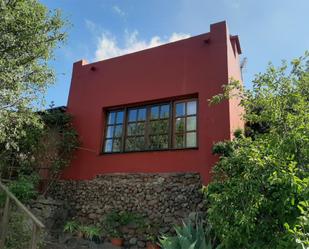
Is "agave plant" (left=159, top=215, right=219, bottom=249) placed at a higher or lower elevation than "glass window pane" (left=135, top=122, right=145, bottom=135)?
lower

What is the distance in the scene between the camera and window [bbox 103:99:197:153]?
27.8ft

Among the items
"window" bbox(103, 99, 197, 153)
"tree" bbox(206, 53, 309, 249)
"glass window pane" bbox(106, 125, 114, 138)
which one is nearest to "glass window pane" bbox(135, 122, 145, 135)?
"window" bbox(103, 99, 197, 153)

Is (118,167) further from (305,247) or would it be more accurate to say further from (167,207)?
(305,247)

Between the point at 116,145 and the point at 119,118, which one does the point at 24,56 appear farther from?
the point at 116,145

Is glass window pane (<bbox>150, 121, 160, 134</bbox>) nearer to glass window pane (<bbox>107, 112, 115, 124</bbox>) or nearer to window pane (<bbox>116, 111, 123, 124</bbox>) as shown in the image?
window pane (<bbox>116, 111, 123, 124</bbox>)

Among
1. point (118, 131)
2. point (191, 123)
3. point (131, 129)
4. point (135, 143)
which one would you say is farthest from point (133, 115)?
point (191, 123)

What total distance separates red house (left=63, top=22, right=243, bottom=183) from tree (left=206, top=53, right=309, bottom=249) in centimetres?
269

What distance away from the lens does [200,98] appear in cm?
834

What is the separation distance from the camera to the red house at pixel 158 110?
26.5ft

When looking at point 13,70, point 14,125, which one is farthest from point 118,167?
point 13,70

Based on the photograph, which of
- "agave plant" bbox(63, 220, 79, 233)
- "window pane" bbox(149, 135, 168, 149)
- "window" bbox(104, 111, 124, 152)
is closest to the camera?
"agave plant" bbox(63, 220, 79, 233)

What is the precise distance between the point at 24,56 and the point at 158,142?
4164 millimetres

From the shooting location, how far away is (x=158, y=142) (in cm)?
876

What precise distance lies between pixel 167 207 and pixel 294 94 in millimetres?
4259
